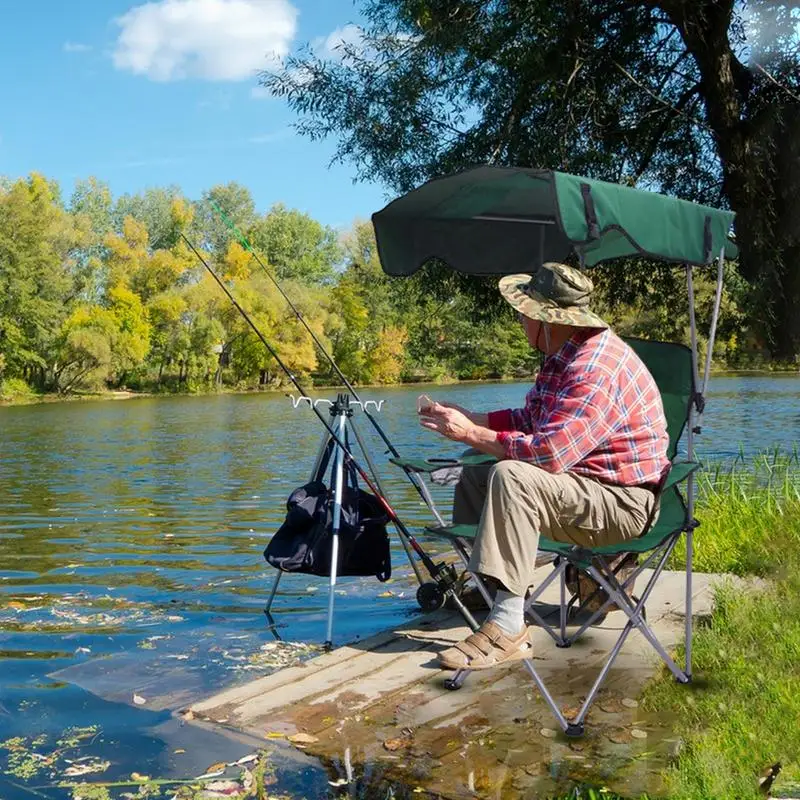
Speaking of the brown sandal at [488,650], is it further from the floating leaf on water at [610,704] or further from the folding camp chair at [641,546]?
the floating leaf on water at [610,704]

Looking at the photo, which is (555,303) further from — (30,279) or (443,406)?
(30,279)

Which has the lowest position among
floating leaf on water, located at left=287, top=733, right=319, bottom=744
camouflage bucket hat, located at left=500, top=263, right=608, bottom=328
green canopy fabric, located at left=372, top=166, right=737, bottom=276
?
floating leaf on water, located at left=287, top=733, right=319, bottom=744

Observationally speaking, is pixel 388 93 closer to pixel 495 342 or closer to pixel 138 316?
pixel 495 342

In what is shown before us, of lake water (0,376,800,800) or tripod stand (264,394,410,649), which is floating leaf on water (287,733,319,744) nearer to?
lake water (0,376,800,800)

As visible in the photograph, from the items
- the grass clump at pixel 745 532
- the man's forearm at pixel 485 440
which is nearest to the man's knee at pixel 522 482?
the man's forearm at pixel 485 440

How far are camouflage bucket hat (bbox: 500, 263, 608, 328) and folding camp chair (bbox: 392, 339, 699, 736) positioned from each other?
0.60 meters

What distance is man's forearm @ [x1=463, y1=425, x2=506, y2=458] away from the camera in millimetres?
3537

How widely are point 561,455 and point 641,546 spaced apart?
44 cm

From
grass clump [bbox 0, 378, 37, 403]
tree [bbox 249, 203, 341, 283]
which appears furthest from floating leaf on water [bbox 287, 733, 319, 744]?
tree [bbox 249, 203, 341, 283]

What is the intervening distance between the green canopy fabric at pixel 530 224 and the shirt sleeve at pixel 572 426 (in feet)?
1.48

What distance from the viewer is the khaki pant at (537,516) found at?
3.35 m

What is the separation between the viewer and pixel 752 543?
5.58m

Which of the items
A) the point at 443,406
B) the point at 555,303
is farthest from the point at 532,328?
the point at 443,406

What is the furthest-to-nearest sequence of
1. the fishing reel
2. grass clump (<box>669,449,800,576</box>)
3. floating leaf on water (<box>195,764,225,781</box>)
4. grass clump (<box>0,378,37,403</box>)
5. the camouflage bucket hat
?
grass clump (<box>0,378,37,403</box>), grass clump (<box>669,449,800,576</box>), the fishing reel, the camouflage bucket hat, floating leaf on water (<box>195,764,225,781</box>)
